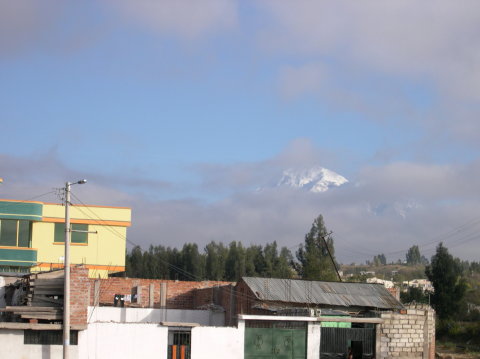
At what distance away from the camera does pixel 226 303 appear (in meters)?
40.4

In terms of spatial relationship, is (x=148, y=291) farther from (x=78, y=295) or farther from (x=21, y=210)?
(x=78, y=295)

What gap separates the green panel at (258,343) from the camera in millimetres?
31125

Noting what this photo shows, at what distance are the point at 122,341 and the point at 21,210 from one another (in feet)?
71.8

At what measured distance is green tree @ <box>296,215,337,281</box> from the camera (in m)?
74.9

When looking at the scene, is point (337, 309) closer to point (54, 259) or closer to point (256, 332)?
point (256, 332)

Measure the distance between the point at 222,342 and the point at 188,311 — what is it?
9393 millimetres

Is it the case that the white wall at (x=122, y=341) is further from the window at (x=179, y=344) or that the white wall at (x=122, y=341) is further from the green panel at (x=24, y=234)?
the green panel at (x=24, y=234)

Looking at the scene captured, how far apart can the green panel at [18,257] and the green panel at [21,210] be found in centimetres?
217

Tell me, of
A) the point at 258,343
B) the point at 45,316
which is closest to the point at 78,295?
the point at 45,316

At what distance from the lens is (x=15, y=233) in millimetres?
48438

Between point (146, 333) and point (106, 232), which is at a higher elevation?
point (106, 232)

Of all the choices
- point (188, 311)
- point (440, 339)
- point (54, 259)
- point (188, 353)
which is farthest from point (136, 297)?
point (440, 339)

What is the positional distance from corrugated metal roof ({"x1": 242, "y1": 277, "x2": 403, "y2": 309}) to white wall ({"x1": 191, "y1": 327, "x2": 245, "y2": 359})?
302 inches

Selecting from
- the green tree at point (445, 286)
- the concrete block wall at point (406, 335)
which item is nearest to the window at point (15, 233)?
the concrete block wall at point (406, 335)
